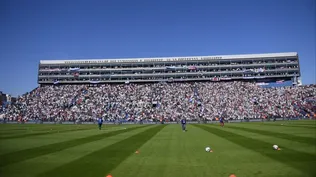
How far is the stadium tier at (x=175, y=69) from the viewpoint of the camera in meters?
87.3

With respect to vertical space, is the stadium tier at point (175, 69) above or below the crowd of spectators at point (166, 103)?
above

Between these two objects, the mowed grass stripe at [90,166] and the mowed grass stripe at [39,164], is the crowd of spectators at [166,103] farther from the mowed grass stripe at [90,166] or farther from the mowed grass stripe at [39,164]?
the mowed grass stripe at [90,166]

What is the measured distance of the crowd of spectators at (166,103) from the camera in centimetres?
6419

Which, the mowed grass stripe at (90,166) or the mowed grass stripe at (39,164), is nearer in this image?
the mowed grass stripe at (90,166)

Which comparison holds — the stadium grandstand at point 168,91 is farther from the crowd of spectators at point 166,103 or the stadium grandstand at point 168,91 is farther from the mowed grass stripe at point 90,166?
the mowed grass stripe at point 90,166

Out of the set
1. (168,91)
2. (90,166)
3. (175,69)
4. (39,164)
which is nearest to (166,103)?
(168,91)

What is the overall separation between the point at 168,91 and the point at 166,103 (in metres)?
8.48

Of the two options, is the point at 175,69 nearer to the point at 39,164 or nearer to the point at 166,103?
the point at 166,103

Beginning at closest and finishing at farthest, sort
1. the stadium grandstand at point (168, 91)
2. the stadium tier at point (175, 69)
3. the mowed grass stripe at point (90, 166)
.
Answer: the mowed grass stripe at point (90, 166)
the stadium grandstand at point (168, 91)
the stadium tier at point (175, 69)

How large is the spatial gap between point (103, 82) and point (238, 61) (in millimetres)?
55744

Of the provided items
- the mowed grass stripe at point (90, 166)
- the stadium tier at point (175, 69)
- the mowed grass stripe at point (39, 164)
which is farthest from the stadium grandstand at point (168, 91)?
the mowed grass stripe at point (90, 166)

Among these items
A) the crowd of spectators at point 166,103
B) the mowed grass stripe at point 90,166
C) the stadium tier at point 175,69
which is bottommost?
the mowed grass stripe at point 90,166

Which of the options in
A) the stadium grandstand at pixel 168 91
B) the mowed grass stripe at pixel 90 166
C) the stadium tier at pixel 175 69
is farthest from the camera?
the stadium tier at pixel 175 69

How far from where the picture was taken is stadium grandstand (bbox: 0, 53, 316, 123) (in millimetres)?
65250
